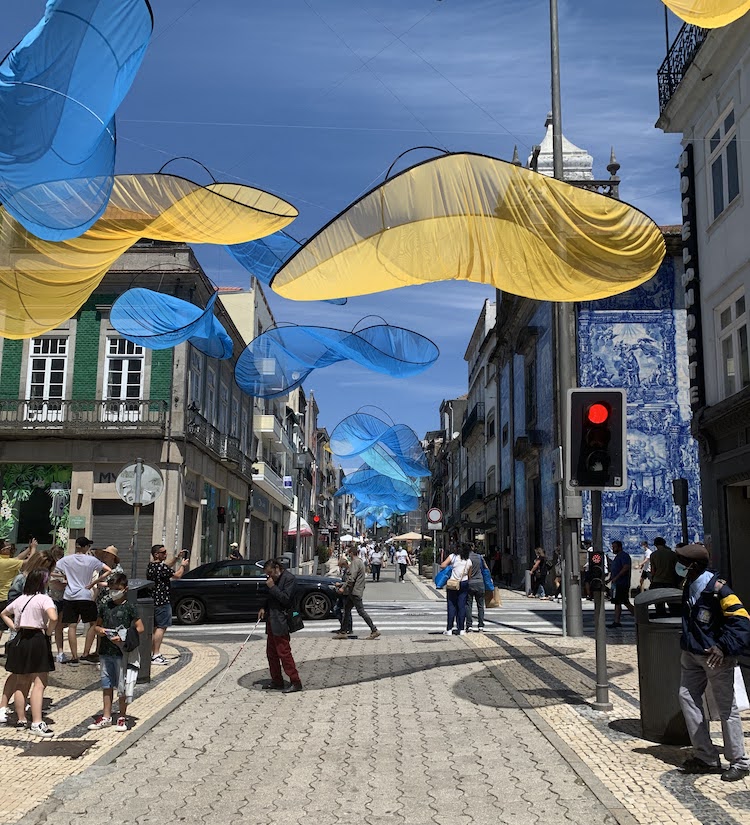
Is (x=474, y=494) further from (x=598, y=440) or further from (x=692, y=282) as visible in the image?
(x=598, y=440)

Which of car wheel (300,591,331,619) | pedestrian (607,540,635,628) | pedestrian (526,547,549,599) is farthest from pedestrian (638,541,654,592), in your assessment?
car wheel (300,591,331,619)

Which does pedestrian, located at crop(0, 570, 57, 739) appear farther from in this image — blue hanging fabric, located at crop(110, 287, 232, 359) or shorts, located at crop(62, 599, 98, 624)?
blue hanging fabric, located at crop(110, 287, 232, 359)

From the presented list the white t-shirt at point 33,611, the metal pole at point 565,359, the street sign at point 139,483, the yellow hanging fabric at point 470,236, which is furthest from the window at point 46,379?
the yellow hanging fabric at point 470,236

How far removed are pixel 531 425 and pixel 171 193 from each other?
2803 cm

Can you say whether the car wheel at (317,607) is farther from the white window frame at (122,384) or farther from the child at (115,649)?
the white window frame at (122,384)

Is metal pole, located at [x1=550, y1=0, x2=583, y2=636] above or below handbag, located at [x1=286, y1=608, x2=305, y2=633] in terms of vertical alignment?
above

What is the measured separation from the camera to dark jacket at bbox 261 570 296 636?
1030cm

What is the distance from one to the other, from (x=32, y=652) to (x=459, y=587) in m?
8.77

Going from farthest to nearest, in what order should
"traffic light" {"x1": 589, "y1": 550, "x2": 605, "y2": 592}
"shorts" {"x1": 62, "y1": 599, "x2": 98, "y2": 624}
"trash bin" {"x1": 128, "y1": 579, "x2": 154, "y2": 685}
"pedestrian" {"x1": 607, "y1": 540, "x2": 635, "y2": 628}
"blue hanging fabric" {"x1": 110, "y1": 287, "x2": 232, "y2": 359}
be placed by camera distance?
"pedestrian" {"x1": 607, "y1": 540, "x2": 635, "y2": 628} → "blue hanging fabric" {"x1": 110, "y1": 287, "x2": 232, "y2": 359} → "shorts" {"x1": 62, "y1": 599, "x2": 98, "y2": 624} → "trash bin" {"x1": 128, "y1": 579, "x2": 154, "y2": 685} → "traffic light" {"x1": 589, "y1": 550, "x2": 605, "y2": 592}

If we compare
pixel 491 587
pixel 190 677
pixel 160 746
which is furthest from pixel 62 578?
pixel 491 587

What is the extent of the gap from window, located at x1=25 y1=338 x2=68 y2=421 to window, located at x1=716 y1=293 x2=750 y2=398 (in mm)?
21706

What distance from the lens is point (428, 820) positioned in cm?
562

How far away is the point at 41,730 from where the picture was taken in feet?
26.4

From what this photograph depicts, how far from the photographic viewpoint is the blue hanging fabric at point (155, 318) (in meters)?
12.5
